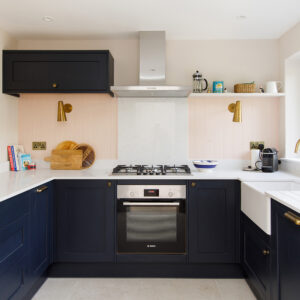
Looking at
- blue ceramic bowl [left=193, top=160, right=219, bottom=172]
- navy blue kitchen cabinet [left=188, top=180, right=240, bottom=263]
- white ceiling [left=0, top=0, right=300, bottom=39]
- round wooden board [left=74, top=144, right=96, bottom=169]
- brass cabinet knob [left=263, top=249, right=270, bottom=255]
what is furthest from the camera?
round wooden board [left=74, top=144, right=96, bottom=169]

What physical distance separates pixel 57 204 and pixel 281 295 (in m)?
1.91

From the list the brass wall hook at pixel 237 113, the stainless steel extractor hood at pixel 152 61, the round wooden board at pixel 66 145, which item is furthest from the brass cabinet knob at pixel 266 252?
the round wooden board at pixel 66 145

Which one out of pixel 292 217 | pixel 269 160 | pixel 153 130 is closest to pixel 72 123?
pixel 153 130

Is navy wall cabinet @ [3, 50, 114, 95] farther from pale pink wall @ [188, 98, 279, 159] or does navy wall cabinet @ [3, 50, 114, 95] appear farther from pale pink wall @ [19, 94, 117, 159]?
pale pink wall @ [188, 98, 279, 159]

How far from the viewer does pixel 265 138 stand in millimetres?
3121

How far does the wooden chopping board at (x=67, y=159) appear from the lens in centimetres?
294

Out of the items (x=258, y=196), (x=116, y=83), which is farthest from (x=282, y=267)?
(x=116, y=83)

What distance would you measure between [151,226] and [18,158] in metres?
1.62

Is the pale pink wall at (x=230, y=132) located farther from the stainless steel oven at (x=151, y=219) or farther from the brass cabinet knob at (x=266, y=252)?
the brass cabinet knob at (x=266, y=252)

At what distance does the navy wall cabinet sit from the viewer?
2.80 meters

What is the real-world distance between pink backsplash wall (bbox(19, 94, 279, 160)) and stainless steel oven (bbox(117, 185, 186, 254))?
0.74 metres

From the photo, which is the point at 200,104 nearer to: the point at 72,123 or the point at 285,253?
the point at 72,123

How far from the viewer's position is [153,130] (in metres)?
3.12

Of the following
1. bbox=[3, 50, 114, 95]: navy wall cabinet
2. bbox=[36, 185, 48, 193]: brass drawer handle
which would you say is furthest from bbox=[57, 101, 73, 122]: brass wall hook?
bbox=[36, 185, 48, 193]: brass drawer handle
